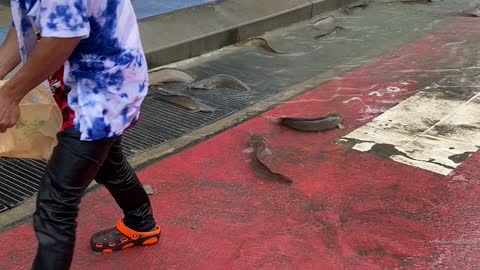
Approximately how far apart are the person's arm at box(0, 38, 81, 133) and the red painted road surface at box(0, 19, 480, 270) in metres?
1.20

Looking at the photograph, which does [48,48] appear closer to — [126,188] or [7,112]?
[7,112]

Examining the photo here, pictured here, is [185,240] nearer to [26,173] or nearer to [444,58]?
[26,173]

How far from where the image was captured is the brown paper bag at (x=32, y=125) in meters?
2.40

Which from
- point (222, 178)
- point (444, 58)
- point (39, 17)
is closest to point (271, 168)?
point (222, 178)

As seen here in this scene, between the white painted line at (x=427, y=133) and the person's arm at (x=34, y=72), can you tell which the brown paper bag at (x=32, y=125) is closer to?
the person's arm at (x=34, y=72)

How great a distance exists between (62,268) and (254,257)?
3.71ft

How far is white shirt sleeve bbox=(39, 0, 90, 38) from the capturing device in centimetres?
208

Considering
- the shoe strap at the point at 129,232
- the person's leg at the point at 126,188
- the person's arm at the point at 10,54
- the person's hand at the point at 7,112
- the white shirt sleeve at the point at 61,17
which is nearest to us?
the white shirt sleeve at the point at 61,17

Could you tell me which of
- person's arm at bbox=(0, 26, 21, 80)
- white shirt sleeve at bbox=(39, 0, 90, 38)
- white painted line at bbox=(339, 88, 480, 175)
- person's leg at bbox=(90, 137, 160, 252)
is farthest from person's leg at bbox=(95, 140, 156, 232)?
white painted line at bbox=(339, 88, 480, 175)

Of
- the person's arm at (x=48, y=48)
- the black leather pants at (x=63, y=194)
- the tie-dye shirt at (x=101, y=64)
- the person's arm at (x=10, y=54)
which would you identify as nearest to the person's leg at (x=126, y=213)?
the black leather pants at (x=63, y=194)

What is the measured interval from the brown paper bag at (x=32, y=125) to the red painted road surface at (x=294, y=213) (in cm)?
A: 94

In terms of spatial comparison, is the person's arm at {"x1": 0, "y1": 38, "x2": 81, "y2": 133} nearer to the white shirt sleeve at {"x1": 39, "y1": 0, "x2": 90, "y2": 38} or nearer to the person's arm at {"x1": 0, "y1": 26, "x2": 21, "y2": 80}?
the white shirt sleeve at {"x1": 39, "y1": 0, "x2": 90, "y2": 38}

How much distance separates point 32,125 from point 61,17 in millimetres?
537

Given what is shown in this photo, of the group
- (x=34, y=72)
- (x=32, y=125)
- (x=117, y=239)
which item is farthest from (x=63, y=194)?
(x=117, y=239)
